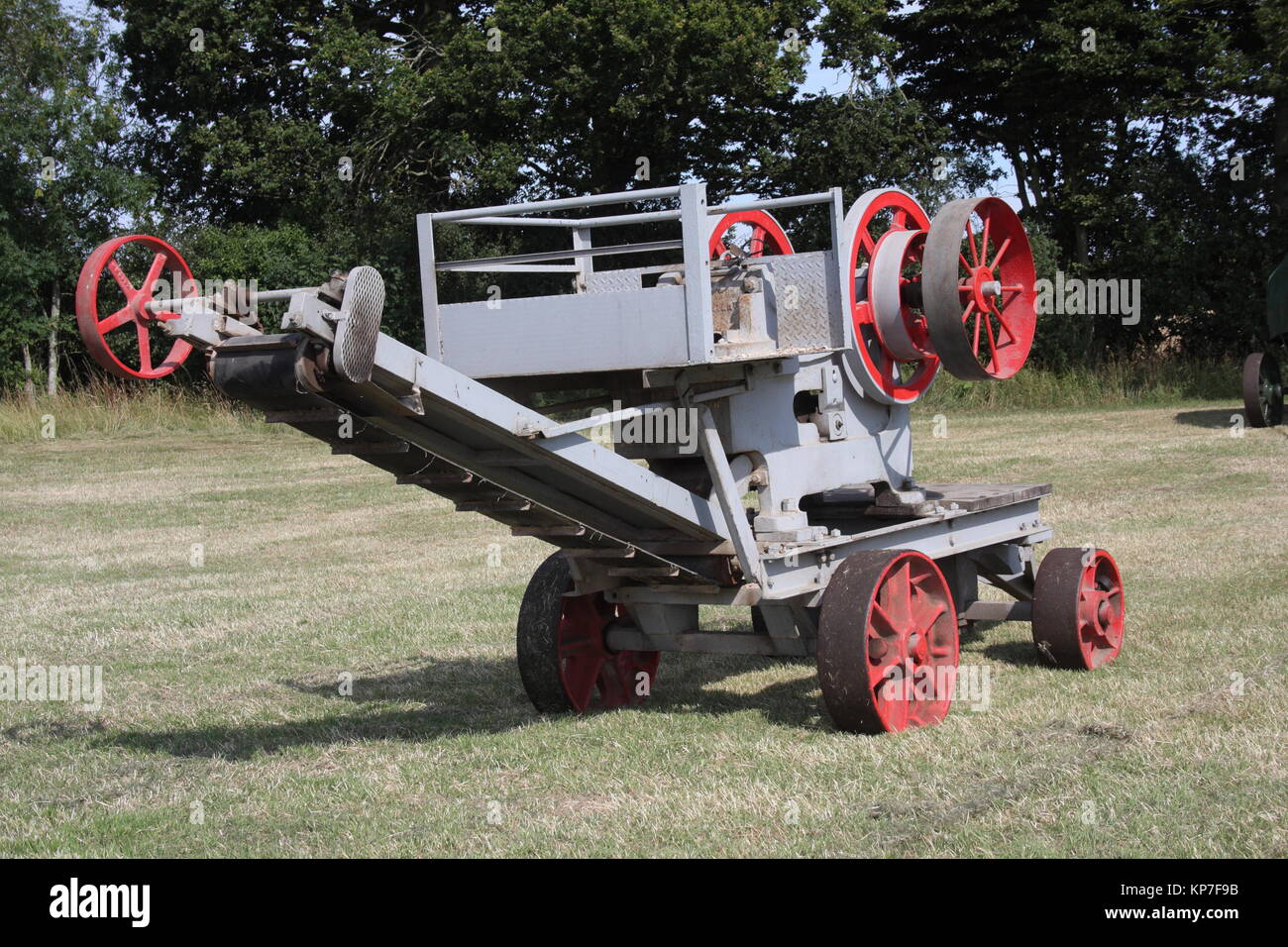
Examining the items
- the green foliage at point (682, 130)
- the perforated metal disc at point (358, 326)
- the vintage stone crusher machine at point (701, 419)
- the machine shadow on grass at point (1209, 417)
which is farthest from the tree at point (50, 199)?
the perforated metal disc at point (358, 326)

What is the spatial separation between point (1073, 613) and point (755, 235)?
263 centimetres

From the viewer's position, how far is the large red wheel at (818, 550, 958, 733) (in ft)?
20.9

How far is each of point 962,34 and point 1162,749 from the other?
27083 mm

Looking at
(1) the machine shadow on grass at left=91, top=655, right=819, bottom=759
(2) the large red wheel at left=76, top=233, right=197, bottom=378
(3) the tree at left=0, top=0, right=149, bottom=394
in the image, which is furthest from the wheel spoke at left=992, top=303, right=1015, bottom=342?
(3) the tree at left=0, top=0, right=149, bottom=394

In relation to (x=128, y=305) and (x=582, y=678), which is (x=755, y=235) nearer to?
(x=582, y=678)

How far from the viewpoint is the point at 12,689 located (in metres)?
8.48

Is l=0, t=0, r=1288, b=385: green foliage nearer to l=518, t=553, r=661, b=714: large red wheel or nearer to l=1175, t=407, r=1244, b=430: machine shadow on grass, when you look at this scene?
l=1175, t=407, r=1244, b=430: machine shadow on grass

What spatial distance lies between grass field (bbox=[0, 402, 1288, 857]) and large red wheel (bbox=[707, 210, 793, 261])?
92.9 inches

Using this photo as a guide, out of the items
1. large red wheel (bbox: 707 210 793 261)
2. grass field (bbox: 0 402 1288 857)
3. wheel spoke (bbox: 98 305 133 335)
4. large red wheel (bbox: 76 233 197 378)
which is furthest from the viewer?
large red wheel (bbox: 707 210 793 261)

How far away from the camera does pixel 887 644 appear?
259 inches

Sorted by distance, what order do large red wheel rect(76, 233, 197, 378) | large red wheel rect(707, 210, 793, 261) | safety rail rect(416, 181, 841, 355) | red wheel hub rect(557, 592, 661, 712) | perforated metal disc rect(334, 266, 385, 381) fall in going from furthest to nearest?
large red wheel rect(707, 210, 793, 261) < red wheel hub rect(557, 592, 661, 712) < safety rail rect(416, 181, 841, 355) < perforated metal disc rect(334, 266, 385, 381) < large red wheel rect(76, 233, 197, 378)

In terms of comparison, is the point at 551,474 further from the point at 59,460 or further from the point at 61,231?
the point at 61,231

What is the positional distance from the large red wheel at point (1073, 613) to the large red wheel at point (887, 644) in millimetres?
1071

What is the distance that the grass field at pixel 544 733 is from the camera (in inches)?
213
